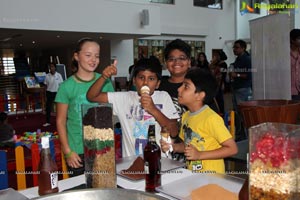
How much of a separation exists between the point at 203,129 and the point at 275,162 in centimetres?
80

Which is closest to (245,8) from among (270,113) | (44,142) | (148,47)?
(148,47)

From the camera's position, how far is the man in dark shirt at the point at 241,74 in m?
4.66

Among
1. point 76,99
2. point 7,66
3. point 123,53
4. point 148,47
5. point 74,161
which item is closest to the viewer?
point 74,161

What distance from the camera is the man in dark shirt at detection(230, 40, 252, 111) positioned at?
15.3ft

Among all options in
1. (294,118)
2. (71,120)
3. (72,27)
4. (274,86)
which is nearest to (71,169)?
(71,120)

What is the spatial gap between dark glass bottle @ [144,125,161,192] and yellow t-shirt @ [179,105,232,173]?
384mm

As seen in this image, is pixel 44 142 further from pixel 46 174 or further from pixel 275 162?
pixel 275 162

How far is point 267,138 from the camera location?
0.81m

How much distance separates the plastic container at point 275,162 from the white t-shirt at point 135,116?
93 centimetres

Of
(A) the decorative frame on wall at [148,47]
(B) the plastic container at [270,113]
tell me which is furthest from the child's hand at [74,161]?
(A) the decorative frame on wall at [148,47]

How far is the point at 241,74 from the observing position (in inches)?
183

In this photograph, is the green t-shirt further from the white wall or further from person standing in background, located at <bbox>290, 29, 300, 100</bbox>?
the white wall

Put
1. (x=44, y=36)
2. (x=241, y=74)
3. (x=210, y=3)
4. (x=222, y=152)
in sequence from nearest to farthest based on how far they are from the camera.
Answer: (x=222, y=152), (x=241, y=74), (x=44, y=36), (x=210, y=3)

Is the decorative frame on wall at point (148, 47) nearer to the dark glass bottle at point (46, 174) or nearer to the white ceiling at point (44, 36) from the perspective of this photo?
the white ceiling at point (44, 36)
